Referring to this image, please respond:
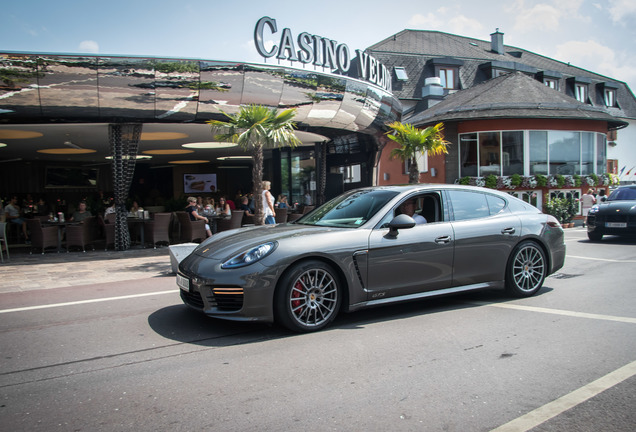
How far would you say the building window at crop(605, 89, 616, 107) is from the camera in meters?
39.5

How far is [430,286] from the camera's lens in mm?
5406

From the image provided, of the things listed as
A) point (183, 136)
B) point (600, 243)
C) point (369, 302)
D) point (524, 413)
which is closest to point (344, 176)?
point (183, 136)

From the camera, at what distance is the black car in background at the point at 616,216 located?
39.2 feet

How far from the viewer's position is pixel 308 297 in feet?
15.5

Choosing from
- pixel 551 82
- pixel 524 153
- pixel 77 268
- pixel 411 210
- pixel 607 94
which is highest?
pixel 551 82

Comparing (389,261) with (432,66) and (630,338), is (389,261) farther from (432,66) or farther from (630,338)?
(432,66)

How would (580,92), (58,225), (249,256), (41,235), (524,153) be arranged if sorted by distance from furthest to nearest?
(580,92) → (524,153) → (58,225) → (41,235) → (249,256)

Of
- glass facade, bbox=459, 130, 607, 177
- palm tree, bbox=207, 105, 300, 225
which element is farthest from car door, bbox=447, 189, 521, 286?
glass facade, bbox=459, 130, 607, 177

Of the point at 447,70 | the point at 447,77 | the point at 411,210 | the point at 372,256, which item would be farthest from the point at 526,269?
the point at 447,70

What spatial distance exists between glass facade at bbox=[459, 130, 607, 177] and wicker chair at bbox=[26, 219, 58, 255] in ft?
59.6

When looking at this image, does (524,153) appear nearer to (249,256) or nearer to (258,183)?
(258,183)

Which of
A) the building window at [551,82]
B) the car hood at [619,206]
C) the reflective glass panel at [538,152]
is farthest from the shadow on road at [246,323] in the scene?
the building window at [551,82]

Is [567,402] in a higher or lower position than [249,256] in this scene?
lower

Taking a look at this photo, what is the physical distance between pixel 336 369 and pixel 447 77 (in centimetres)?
3276
